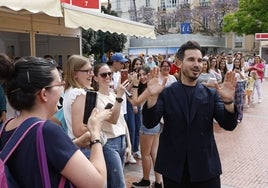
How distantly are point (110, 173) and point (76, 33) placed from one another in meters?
6.13

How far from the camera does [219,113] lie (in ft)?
8.49

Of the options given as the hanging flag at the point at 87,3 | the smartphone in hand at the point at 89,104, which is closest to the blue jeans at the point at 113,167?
the smartphone in hand at the point at 89,104

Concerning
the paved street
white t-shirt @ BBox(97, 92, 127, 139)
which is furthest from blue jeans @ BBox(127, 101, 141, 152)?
white t-shirt @ BBox(97, 92, 127, 139)

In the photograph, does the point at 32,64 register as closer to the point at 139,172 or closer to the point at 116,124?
the point at 116,124

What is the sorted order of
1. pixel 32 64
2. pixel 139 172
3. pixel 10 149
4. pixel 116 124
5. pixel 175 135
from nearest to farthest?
pixel 10 149 → pixel 32 64 → pixel 175 135 → pixel 116 124 → pixel 139 172

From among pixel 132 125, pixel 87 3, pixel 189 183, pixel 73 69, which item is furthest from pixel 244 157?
pixel 87 3

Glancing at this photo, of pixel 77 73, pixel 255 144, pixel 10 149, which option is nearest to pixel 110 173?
pixel 77 73

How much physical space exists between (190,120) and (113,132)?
0.73 meters

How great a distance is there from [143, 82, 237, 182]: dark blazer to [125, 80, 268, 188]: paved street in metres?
2.11

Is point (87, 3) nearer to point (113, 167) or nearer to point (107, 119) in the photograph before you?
point (113, 167)

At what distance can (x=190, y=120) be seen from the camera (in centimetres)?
253

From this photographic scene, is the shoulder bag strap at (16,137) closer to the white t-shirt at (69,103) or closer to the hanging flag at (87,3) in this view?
the white t-shirt at (69,103)

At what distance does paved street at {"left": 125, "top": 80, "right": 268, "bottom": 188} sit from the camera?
4.70 meters

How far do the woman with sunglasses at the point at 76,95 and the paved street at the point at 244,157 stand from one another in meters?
2.11
